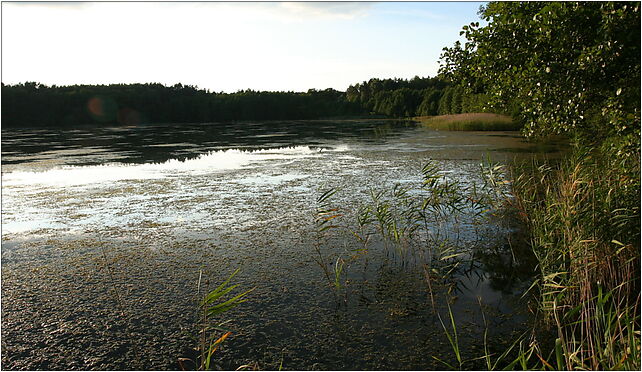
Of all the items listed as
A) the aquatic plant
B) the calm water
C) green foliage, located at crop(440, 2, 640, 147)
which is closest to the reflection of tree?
the calm water

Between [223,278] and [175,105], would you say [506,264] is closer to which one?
[223,278]

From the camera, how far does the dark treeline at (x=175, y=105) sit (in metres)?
58.8

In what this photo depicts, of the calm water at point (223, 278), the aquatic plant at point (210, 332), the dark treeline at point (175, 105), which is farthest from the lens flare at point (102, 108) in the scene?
the aquatic plant at point (210, 332)

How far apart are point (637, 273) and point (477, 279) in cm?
138

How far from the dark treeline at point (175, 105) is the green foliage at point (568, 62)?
3772 centimetres

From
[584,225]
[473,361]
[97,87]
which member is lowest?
[473,361]

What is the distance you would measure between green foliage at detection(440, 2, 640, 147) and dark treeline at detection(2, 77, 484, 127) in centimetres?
3772

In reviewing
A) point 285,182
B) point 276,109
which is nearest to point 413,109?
point 276,109

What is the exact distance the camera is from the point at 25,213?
7.90 metres

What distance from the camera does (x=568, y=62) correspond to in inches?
229

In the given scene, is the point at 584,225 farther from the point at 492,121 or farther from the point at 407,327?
the point at 492,121

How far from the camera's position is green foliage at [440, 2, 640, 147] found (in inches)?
202

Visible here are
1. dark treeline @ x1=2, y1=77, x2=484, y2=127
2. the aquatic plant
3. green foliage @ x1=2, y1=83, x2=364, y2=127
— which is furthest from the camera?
green foliage @ x1=2, y1=83, x2=364, y2=127

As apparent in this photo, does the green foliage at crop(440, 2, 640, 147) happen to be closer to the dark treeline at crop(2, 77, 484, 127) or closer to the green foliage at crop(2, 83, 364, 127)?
the dark treeline at crop(2, 77, 484, 127)
